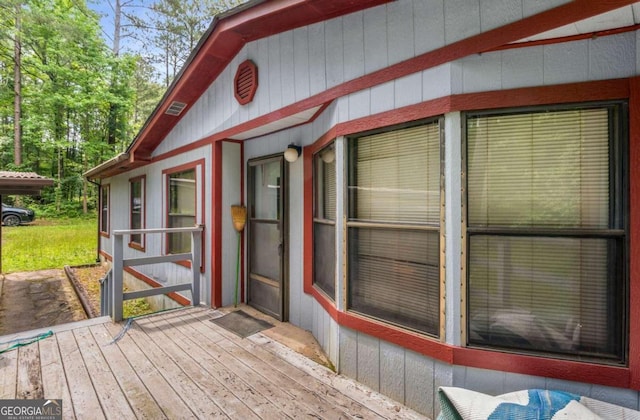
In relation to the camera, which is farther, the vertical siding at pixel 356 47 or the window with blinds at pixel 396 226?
the window with blinds at pixel 396 226

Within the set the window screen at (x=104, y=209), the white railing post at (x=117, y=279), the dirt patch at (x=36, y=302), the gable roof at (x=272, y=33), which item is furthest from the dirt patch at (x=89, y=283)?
the gable roof at (x=272, y=33)

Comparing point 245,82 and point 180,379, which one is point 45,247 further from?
Result: point 180,379

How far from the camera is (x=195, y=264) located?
4.36m

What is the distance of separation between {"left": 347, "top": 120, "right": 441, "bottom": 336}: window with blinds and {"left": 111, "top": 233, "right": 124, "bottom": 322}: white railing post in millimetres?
2854

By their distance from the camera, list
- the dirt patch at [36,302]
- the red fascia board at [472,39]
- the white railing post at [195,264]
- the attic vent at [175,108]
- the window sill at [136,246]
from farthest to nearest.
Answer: the window sill at [136,246]
the dirt patch at [36,302]
the attic vent at [175,108]
the white railing post at [195,264]
the red fascia board at [472,39]

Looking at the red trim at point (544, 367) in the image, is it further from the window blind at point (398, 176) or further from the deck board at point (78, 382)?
the deck board at point (78, 382)

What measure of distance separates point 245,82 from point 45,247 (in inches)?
452

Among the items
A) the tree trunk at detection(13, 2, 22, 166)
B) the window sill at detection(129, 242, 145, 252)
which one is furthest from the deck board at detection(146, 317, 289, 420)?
the tree trunk at detection(13, 2, 22, 166)

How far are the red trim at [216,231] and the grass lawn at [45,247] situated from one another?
7916 millimetres

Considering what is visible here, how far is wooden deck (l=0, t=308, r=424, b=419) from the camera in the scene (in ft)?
6.85

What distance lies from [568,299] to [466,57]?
1.50 meters

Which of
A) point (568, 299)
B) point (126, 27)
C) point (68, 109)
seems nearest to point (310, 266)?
point (568, 299)

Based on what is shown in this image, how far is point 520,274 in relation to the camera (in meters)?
1.79

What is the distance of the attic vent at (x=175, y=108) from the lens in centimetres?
481
